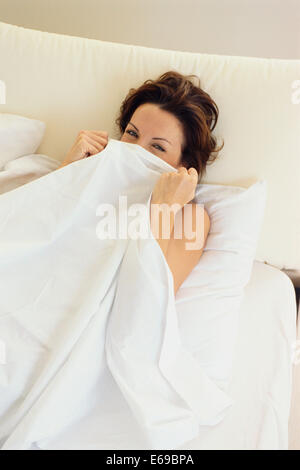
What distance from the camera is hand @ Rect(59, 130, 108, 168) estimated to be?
102 centimetres

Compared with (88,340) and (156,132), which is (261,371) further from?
(156,132)

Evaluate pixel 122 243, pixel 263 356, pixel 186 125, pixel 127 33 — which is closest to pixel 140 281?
pixel 122 243

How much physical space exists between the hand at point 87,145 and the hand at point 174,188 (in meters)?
0.19

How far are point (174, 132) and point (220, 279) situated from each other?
40 cm

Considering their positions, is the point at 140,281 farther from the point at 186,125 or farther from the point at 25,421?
the point at 186,125

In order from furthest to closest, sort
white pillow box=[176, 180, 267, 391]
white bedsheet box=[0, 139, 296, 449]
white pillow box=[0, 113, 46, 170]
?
white pillow box=[0, 113, 46, 170], white pillow box=[176, 180, 267, 391], white bedsheet box=[0, 139, 296, 449]

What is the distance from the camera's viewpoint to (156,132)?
105 cm

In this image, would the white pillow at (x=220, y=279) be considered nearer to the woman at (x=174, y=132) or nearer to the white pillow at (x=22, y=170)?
the woman at (x=174, y=132)

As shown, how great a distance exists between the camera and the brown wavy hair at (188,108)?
106cm

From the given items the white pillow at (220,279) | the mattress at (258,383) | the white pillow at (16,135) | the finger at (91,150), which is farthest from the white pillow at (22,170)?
the mattress at (258,383)

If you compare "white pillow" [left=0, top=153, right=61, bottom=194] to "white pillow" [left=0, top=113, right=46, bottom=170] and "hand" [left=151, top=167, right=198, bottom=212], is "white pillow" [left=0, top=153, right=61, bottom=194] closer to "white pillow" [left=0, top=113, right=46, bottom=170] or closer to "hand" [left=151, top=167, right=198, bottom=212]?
"white pillow" [left=0, top=113, right=46, bottom=170]

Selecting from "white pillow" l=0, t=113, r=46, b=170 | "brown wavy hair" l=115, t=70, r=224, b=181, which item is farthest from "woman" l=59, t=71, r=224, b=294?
"white pillow" l=0, t=113, r=46, b=170

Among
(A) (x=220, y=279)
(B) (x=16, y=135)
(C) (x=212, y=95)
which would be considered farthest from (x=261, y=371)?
(B) (x=16, y=135)

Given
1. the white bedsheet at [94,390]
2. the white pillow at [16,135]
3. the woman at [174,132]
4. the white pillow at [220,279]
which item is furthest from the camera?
the white pillow at [16,135]
